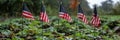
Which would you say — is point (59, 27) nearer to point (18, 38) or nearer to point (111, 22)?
point (18, 38)

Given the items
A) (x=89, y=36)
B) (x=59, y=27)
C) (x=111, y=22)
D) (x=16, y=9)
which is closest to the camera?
(x=89, y=36)

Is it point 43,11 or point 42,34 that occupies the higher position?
point 43,11

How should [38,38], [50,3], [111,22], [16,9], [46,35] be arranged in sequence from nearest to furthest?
[38,38] → [46,35] → [111,22] → [16,9] → [50,3]

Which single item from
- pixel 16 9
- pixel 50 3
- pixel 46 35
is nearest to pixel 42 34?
pixel 46 35

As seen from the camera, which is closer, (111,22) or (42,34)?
(42,34)

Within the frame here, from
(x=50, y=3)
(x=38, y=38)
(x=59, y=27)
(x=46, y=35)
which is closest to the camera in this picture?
(x=38, y=38)

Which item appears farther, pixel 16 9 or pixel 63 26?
pixel 16 9

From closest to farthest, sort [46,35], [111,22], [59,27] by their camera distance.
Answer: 1. [46,35]
2. [59,27]
3. [111,22]

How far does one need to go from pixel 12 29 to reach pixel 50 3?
23.3 meters

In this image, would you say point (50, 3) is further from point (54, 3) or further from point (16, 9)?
point (16, 9)

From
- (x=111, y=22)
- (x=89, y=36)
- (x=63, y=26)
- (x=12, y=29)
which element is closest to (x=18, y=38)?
(x=12, y=29)

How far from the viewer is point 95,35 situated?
14383mm

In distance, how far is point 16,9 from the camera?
3222 cm

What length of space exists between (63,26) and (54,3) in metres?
21.9
